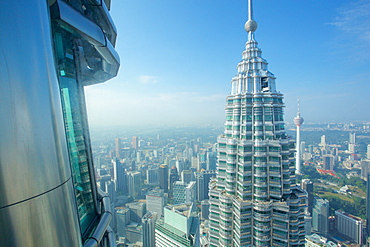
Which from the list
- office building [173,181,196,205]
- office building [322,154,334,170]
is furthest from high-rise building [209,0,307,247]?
office building [322,154,334,170]

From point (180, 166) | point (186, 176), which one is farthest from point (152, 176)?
point (186, 176)

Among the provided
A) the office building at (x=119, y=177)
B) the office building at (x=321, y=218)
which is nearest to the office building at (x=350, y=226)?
the office building at (x=321, y=218)

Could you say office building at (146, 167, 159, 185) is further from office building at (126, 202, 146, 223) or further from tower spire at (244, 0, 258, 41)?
tower spire at (244, 0, 258, 41)

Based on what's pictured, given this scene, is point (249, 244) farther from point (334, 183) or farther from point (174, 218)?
point (334, 183)

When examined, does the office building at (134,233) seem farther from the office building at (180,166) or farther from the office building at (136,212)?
the office building at (180,166)

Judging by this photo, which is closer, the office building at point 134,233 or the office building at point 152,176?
the office building at point 134,233

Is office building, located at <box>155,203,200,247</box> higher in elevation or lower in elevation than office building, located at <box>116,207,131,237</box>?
higher

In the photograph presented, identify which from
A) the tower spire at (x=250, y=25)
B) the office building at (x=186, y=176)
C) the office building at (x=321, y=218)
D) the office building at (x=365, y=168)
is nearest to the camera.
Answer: the tower spire at (x=250, y=25)
